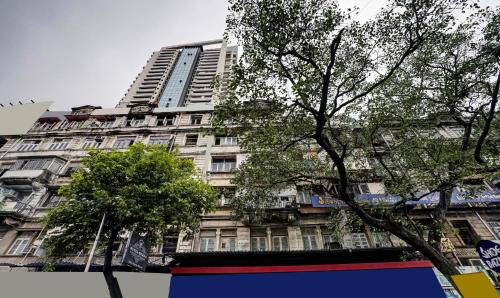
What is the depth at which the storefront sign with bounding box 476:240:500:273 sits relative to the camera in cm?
510

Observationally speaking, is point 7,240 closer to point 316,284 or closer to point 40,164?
point 40,164

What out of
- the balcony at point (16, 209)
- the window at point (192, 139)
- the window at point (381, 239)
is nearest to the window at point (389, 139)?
the window at point (381, 239)

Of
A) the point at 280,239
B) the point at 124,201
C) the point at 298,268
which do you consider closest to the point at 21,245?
the point at 124,201

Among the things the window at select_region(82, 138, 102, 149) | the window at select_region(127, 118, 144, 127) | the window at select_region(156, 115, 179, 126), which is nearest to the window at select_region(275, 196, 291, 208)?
the window at select_region(156, 115, 179, 126)

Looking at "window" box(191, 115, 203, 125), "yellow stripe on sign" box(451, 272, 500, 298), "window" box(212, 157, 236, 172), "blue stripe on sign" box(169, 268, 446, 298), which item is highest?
"window" box(191, 115, 203, 125)

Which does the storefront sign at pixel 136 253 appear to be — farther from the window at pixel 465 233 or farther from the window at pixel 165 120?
the window at pixel 465 233

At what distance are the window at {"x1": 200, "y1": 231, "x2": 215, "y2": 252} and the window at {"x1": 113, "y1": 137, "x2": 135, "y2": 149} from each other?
11.1m

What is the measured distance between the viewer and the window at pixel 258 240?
46.8 ft

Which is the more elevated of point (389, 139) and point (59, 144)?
point (59, 144)

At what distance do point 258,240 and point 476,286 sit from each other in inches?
457

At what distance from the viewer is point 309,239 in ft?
47.3

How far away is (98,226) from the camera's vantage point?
1095cm

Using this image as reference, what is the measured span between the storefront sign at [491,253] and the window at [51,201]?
69.2ft

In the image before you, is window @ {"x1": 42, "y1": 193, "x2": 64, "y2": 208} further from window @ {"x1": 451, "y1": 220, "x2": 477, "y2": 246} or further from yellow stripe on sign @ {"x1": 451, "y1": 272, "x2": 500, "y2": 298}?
window @ {"x1": 451, "y1": 220, "x2": 477, "y2": 246}
